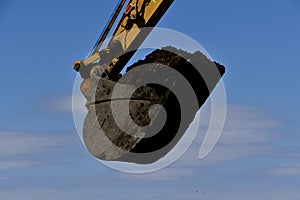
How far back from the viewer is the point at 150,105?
13922mm

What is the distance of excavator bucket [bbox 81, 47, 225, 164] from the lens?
1393 cm

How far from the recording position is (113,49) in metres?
16.3

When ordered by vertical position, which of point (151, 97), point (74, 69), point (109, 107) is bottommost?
point (74, 69)

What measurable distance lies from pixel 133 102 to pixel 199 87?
61.0 inches

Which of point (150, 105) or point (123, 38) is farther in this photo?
point (123, 38)

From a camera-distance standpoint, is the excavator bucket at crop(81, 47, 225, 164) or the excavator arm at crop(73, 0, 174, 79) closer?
the excavator bucket at crop(81, 47, 225, 164)

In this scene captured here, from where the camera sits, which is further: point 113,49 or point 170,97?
point 113,49

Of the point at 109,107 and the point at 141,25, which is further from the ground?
the point at 141,25

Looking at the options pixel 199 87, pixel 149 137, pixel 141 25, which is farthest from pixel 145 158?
pixel 141 25

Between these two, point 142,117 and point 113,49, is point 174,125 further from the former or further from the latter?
point 113,49

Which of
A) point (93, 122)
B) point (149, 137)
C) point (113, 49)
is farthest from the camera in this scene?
point (113, 49)

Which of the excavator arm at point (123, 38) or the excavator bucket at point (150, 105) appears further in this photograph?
the excavator arm at point (123, 38)

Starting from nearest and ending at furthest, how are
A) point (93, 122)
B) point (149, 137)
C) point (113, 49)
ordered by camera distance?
point (149, 137), point (93, 122), point (113, 49)

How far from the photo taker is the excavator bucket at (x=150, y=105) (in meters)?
13.9
